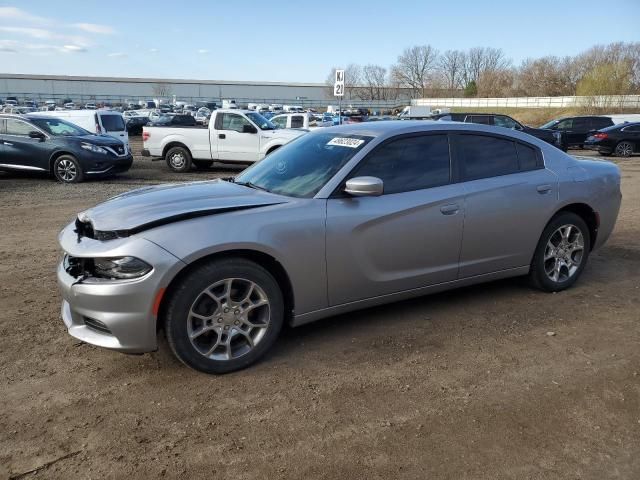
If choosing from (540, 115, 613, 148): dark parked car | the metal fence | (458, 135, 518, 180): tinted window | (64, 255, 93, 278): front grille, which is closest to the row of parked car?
(540, 115, 613, 148): dark parked car

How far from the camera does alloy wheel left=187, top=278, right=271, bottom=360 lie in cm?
341

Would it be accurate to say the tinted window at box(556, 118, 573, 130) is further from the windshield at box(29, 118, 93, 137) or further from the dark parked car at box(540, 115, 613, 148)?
the windshield at box(29, 118, 93, 137)

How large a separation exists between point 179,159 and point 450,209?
41.7 feet

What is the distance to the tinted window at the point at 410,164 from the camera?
4043 mm

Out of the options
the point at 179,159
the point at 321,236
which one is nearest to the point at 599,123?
the point at 179,159

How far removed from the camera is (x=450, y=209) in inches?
165

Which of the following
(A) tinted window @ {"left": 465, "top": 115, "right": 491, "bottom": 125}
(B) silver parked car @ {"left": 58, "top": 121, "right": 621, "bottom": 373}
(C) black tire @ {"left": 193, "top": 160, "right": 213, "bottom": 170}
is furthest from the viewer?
(A) tinted window @ {"left": 465, "top": 115, "right": 491, "bottom": 125}

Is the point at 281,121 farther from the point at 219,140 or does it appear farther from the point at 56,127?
the point at 56,127

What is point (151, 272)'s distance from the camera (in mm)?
3189

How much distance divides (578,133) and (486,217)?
74.8 ft

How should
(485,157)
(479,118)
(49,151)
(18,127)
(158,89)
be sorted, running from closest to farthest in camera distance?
(485,157), (49,151), (18,127), (479,118), (158,89)

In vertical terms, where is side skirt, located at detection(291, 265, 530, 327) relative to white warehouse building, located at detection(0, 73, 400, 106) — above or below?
below

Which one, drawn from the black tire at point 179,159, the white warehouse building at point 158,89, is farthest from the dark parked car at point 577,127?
the white warehouse building at point 158,89

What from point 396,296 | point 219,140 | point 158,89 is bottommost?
point 396,296
